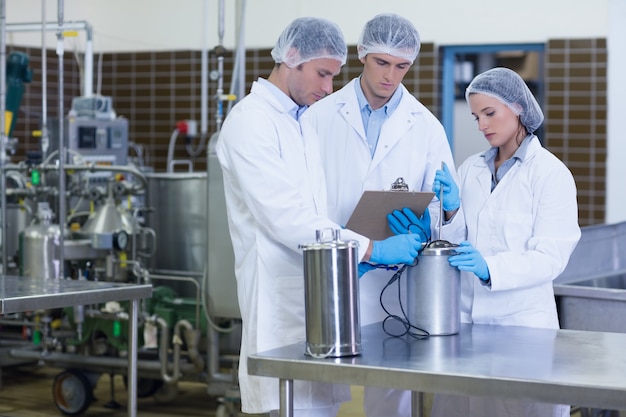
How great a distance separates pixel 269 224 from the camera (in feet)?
7.03

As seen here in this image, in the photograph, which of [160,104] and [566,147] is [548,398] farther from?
[160,104]

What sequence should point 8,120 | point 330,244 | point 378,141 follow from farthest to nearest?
point 8,120
point 378,141
point 330,244

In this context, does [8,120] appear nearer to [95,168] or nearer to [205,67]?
[95,168]

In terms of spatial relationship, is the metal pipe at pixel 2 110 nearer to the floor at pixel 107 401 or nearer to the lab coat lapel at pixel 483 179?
the floor at pixel 107 401

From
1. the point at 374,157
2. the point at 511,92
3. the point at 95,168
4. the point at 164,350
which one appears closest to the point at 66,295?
the point at 374,157

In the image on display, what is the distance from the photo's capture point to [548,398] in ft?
5.32

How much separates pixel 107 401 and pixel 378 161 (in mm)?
2437

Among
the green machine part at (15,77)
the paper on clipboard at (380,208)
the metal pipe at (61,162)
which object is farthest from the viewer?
the green machine part at (15,77)

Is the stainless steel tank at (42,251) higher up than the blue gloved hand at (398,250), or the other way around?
the blue gloved hand at (398,250)

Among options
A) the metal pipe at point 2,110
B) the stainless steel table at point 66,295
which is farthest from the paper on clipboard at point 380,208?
the metal pipe at point 2,110

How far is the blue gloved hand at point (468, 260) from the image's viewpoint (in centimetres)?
207

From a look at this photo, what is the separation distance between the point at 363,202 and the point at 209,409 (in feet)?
7.90

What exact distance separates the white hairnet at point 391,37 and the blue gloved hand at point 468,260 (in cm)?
62

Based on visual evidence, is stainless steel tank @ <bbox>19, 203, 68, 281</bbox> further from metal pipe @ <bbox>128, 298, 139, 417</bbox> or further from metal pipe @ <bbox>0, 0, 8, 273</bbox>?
metal pipe @ <bbox>128, 298, 139, 417</bbox>
